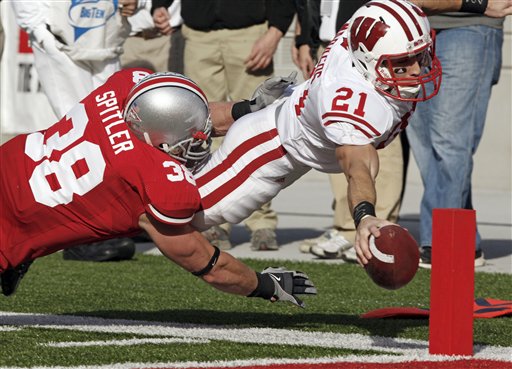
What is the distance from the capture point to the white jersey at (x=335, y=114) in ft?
18.0

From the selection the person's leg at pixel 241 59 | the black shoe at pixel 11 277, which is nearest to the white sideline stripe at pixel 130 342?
the black shoe at pixel 11 277

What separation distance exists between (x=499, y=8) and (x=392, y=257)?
2476mm

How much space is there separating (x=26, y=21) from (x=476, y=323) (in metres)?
3.84

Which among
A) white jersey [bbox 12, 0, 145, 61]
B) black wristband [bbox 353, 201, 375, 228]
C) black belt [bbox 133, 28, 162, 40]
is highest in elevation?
black wristband [bbox 353, 201, 375, 228]

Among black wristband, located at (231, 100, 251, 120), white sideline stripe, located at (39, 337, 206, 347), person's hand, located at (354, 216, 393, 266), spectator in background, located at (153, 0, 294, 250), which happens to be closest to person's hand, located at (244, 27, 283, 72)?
spectator in background, located at (153, 0, 294, 250)

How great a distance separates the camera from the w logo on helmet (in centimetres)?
566

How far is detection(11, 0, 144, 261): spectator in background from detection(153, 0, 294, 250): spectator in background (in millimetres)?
527

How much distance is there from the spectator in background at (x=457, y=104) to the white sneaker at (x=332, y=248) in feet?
1.81

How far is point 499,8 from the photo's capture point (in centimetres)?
699

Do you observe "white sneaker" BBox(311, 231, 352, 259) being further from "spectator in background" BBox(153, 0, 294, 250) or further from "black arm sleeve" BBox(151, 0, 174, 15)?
"black arm sleeve" BBox(151, 0, 174, 15)

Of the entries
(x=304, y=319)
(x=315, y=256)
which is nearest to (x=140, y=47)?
(x=315, y=256)

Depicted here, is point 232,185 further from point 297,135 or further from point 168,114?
point 168,114

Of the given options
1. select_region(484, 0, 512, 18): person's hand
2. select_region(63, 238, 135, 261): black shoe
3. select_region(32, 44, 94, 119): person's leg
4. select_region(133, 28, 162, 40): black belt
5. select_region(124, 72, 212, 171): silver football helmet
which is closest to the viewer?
select_region(124, 72, 212, 171): silver football helmet

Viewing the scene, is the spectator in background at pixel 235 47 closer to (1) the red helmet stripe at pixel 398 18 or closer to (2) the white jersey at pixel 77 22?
(2) the white jersey at pixel 77 22
